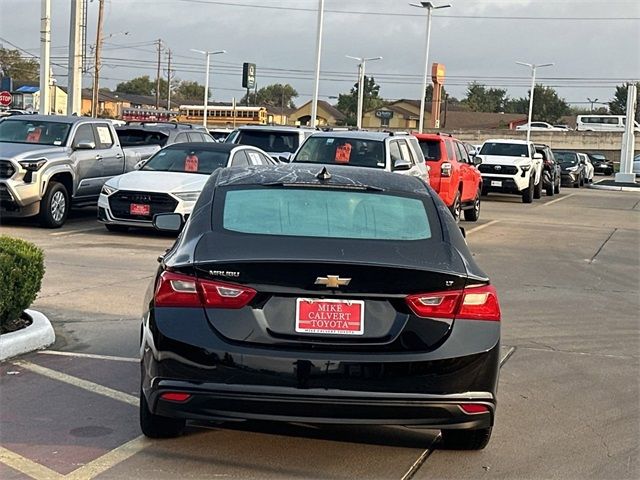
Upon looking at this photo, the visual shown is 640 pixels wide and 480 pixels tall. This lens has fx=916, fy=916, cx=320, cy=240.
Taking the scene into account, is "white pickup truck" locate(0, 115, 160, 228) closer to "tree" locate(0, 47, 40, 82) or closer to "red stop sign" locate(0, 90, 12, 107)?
"red stop sign" locate(0, 90, 12, 107)

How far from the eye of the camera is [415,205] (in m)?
5.34

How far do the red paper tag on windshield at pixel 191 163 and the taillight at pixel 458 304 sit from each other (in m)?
11.1

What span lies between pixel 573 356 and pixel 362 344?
3.85 meters

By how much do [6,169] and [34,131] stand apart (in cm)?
176

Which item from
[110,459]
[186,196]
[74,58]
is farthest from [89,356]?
[74,58]

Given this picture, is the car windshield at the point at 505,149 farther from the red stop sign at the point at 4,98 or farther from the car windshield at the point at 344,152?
the red stop sign at the point at 4,98

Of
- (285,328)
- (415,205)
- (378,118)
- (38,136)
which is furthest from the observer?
(378,118)

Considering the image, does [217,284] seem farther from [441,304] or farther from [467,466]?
[467,466]

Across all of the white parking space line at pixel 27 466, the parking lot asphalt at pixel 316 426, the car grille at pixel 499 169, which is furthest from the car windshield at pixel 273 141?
the white parking space line at pixel 27 466

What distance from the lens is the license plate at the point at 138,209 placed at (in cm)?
1420

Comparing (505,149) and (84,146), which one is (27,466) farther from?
(505,149)

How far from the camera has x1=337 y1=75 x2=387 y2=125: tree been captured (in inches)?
4911

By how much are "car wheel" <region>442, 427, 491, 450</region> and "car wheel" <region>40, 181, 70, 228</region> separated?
11141 mm

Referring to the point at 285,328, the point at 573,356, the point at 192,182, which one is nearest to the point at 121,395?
the point at 285,328
